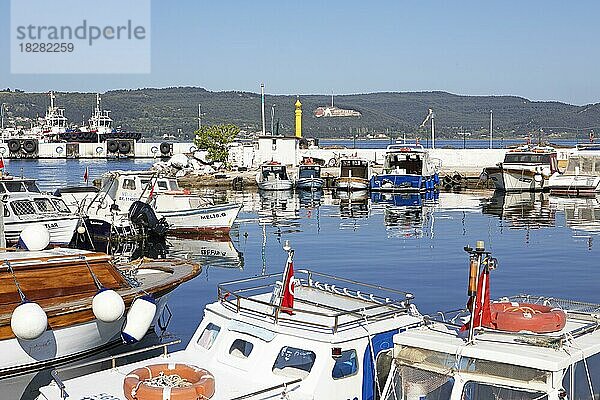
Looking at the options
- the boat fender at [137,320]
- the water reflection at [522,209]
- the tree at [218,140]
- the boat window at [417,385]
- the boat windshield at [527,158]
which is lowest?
the water reflection at [522,209]

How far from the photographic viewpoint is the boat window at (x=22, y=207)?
28634 millimetres

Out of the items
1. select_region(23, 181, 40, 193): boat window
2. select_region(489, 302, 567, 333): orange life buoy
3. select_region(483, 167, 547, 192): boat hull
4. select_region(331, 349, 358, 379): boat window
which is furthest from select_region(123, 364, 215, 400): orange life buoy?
select_region(483, 167, 547, 192): boat hull

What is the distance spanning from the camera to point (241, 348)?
11.4 metres

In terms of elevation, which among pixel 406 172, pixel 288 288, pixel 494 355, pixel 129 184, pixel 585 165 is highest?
pixel 585 165

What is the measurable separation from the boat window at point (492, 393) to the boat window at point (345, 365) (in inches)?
79.4

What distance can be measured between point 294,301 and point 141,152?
424ft

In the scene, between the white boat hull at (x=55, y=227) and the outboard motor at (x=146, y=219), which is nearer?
the white boat hull at (x=55, y=227)

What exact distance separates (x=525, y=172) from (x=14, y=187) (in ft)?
128

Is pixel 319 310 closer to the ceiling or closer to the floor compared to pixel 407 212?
closer to the ceiling

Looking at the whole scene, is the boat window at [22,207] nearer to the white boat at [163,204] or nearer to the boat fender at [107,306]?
the white boat at [163,204]

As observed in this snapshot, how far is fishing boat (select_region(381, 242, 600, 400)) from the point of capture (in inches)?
356

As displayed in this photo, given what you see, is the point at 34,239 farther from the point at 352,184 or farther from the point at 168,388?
the point at 352,184

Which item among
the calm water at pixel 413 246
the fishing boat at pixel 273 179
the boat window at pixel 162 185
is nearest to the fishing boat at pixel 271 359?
the calm water at pixel 413 246

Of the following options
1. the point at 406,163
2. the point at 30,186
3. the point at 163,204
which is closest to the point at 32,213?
the point at 30,186
